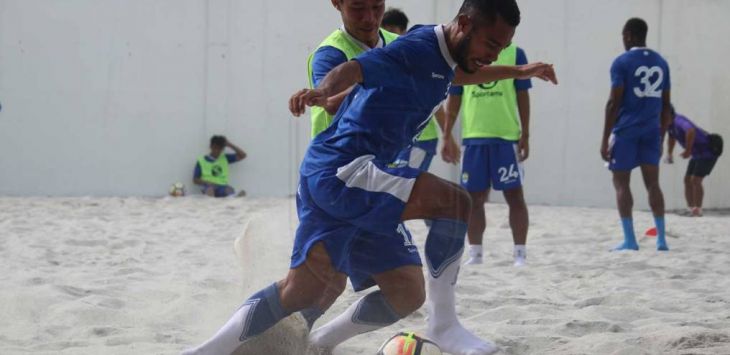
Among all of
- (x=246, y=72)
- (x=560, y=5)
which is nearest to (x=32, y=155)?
(x=246, y=72)

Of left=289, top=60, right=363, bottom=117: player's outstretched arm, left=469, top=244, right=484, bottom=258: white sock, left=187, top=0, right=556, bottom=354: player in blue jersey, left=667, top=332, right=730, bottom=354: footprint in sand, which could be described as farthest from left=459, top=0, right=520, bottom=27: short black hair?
left=469, top=244, right=484, bottom=258: white sock

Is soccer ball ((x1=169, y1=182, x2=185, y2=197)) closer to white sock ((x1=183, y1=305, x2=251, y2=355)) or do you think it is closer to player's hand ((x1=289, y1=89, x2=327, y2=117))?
white sock ((x1=183, y1=305, x2=251, y2=355))

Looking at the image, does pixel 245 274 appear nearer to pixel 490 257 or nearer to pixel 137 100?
pixel 490 257

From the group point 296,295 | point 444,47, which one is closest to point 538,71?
point 444,47

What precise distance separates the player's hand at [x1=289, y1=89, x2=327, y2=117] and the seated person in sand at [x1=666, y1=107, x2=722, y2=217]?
8.82 m

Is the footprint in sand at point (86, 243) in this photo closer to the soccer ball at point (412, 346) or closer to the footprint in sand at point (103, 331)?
the footprint in sand at point (103, 331)

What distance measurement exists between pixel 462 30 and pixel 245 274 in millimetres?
1852

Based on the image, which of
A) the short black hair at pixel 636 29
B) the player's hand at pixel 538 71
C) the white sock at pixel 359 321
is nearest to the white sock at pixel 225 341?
the white sock at pixel 359 321

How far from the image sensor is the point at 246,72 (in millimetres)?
11992

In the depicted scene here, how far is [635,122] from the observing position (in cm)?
689

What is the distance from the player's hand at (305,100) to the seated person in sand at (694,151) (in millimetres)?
8815

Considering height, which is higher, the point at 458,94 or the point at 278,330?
the point at 458,94

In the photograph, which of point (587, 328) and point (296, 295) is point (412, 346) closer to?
point (296, 295)

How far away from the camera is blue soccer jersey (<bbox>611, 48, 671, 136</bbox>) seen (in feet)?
22.6
